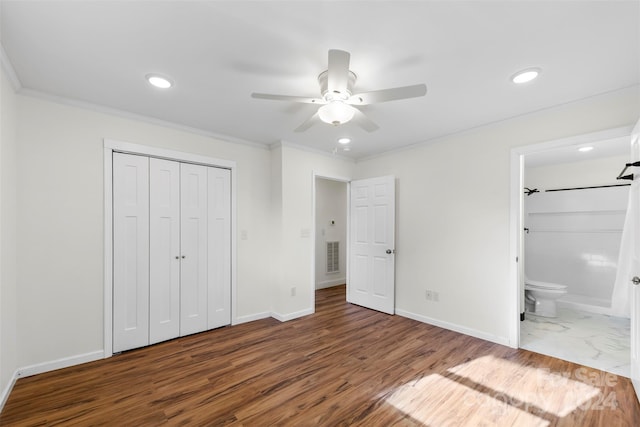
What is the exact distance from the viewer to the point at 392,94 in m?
1.76

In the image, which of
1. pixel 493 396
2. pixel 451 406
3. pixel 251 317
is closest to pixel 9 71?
pixel 251 317

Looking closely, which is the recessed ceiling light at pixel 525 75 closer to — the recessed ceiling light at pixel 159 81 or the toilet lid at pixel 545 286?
the recessed ceiling light at pixel 159 81

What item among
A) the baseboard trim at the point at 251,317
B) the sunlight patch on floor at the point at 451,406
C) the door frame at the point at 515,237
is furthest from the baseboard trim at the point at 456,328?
the baseboard trim at the point at 251,317

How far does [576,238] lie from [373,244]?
327 cm

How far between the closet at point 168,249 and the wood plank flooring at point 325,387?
264 millimetres

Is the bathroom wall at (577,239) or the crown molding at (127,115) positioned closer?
the crown molding at (127,115)

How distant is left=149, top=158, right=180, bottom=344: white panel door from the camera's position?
9.70 ft

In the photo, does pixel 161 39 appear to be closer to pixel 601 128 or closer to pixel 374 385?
pixel 374 385

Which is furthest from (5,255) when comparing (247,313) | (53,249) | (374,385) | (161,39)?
(374,385)

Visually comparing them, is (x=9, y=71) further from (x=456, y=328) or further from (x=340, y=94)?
(x=456, y=328)

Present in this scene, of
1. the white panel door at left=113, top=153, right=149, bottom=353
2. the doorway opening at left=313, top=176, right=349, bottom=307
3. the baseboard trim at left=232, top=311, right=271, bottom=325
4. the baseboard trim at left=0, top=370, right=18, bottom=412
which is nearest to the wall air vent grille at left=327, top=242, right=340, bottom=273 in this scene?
the doorway opening at left=313, top=176, right=349, bottom=307

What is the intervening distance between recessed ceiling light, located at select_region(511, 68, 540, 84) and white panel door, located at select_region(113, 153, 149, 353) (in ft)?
11.4

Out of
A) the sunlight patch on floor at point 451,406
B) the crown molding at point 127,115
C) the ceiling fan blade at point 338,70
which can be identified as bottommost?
the sunlight patch on floor at point 451,406

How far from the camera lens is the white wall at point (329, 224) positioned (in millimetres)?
5707
